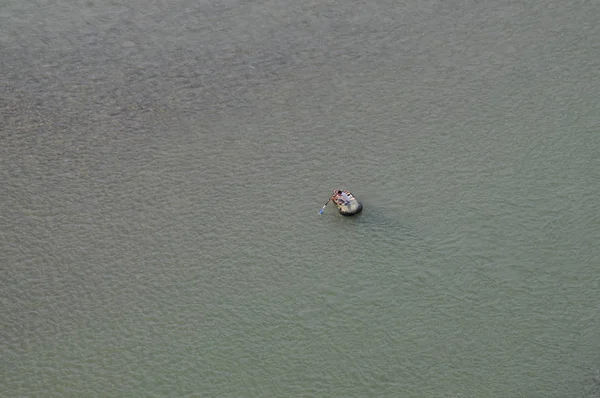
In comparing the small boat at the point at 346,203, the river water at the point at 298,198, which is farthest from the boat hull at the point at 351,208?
the river water at the point at 298,198

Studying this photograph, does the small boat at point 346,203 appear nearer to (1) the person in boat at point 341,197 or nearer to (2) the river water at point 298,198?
(1) the person in boat at point 341,197

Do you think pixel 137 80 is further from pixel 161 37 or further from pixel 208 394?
pixel 208 394

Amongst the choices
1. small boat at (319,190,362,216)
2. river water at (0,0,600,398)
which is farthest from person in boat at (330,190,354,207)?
river water at (0,0,600,398)

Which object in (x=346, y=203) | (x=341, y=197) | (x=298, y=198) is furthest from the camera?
(x=298, y=198)

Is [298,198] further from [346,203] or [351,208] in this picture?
A: [351,208]

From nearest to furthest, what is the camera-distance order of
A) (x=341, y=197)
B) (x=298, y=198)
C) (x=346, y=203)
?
(x=346, y=203), (x=341, y=197), (x=298, y=198)

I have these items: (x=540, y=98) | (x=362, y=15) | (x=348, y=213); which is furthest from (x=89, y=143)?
(x=540, y=98)

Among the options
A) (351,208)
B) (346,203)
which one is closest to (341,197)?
(346,203)
